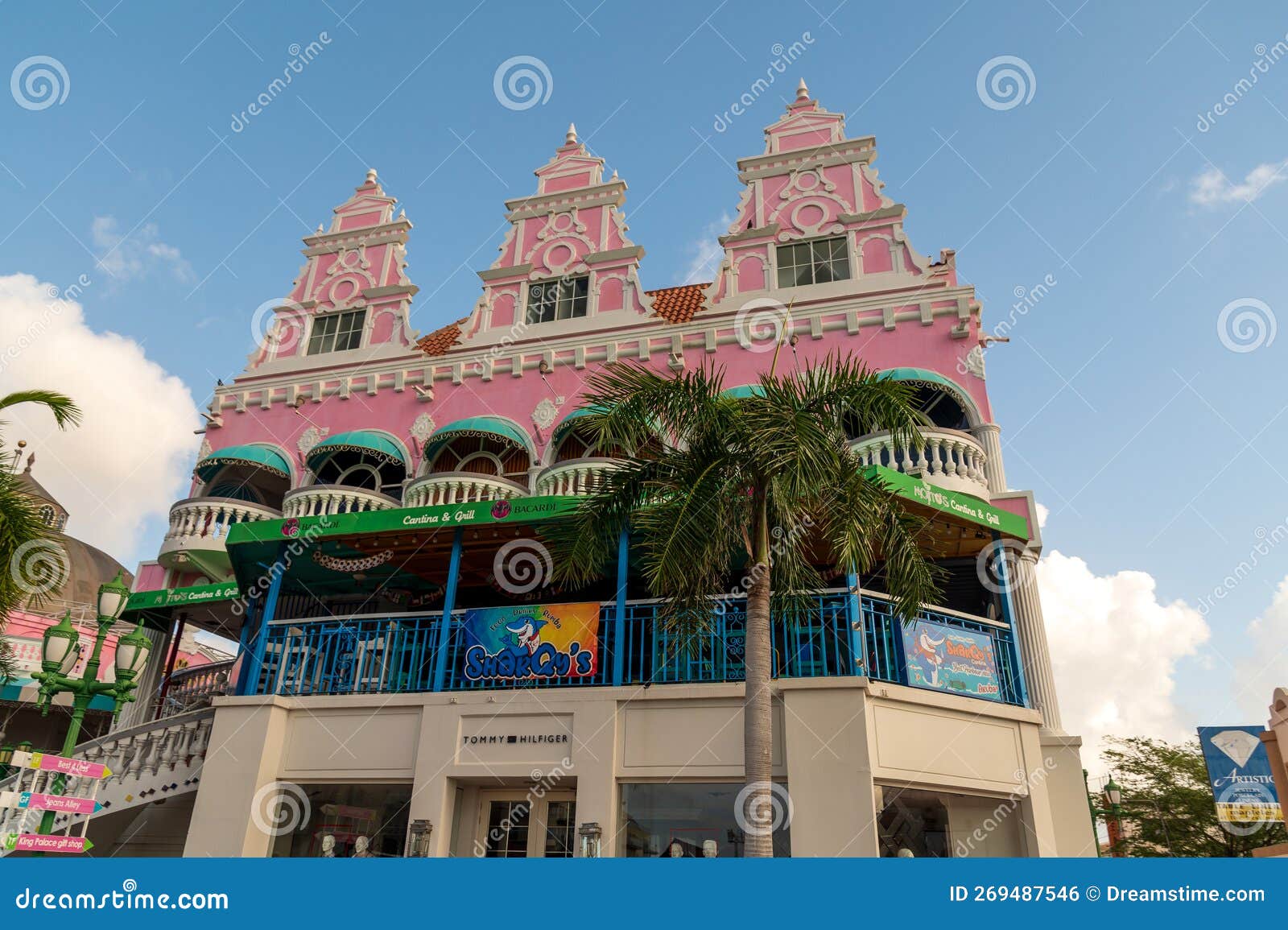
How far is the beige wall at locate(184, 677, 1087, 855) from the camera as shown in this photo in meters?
9.96

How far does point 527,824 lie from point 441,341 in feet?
42.5

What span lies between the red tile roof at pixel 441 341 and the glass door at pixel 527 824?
35.7 feet

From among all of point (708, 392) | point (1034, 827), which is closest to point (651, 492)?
point (708, 392)

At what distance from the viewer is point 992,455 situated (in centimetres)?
1508

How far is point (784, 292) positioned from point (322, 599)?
11.0m

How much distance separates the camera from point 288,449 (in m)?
19.2

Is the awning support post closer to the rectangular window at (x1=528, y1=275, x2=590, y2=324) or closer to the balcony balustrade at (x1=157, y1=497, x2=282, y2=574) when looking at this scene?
the balcony balustrade at (x1=157, y1=497, x2=282, y2=574)

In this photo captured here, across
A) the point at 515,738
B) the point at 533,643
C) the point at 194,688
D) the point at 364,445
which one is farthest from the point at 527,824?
the point at 194,688

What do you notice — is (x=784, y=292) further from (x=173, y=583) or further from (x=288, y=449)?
(x=173, y=583)

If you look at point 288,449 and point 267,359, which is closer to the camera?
point 288,449

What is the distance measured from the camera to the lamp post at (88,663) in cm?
1060

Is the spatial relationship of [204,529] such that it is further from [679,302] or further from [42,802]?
[679,302]

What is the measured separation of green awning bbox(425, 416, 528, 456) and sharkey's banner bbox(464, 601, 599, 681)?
5.99 m
